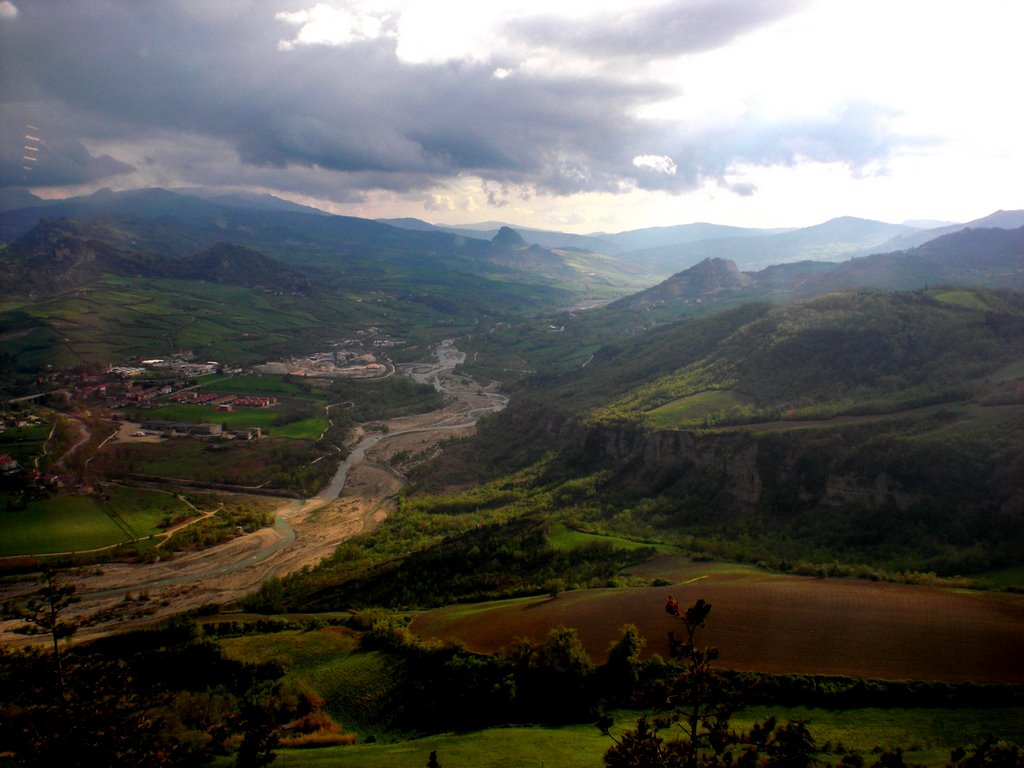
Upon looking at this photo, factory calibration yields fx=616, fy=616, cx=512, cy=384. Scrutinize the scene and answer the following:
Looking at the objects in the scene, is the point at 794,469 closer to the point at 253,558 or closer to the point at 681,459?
the point at 681,459

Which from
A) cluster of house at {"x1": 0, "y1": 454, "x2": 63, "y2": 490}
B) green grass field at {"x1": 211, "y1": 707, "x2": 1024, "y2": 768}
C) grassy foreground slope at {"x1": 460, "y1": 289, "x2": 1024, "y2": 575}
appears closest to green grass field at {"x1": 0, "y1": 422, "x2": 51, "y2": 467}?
cluster of house at {"x1": 0, "y1": 454, "x2": 63, "y2": 490}

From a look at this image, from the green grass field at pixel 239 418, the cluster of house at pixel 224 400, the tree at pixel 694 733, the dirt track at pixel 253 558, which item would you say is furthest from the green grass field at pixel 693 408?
the cluster of house at pixel 224 400

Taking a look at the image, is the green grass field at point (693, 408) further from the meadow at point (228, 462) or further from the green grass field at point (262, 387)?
the green grass field at point (262, 387)

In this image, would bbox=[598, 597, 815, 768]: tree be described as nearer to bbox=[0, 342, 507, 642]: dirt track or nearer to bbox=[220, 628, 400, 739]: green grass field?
bbox=[220, 628, 400, 739]: green grass field

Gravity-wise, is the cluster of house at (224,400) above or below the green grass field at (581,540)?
above

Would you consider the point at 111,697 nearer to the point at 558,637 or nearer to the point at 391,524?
the point at 558,637

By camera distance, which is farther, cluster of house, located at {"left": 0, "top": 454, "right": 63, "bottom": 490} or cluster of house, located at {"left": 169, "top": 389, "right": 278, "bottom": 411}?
cluster of house, located at {"left": 169, "top": 389, "right": 278, "bottom": 411}

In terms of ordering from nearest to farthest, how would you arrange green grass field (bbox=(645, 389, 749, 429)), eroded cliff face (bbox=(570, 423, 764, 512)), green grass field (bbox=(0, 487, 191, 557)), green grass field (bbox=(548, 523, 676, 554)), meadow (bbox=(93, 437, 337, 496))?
green grass field (bbox=(548, 523, 676, 554)), eroded cliff face (bbox=(570, 423, 764, 512)), green grass field (bbox=(0, 487, 191, 557)), green grass field (bbox=(645, 389, 749, 429)), meadow (bbox=(93, 437, 337, 496))
